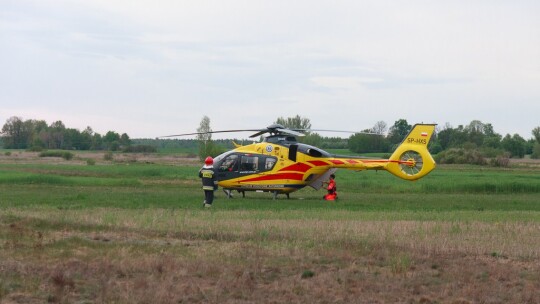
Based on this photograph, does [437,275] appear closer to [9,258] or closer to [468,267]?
[468,267]

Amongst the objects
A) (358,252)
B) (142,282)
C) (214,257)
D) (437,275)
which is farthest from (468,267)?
(142,282)

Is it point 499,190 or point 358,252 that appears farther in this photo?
point 499,190

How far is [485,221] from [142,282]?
1243 centimetres

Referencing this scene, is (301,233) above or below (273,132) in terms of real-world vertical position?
below

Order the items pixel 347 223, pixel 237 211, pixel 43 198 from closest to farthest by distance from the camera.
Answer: pixel 347 223
pixel 237 211
pixel 43 198

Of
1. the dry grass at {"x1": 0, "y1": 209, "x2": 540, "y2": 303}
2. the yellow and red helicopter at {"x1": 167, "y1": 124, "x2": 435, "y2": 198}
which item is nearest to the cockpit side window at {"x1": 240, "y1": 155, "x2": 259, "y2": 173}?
the yellow and red helicopter at {"x1": 167, "y1": 124, "x2": 435, "y2": 198}

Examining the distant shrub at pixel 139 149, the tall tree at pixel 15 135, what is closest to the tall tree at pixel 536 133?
the distant shrub at pixel 139 149

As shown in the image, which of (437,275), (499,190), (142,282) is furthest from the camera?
(499,190)

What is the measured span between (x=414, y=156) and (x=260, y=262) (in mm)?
18731

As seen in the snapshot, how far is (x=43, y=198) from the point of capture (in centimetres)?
2794

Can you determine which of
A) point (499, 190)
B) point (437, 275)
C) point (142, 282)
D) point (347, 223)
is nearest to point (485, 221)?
point (347, 223)

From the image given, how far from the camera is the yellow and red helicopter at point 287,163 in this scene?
30.6m

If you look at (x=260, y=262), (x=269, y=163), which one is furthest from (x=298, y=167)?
(x=260, y=262)

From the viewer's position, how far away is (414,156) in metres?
30.6
